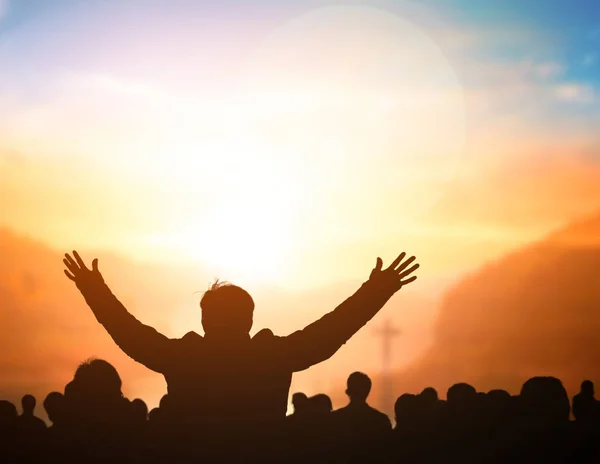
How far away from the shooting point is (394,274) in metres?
7.10

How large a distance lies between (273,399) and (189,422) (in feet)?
1.89

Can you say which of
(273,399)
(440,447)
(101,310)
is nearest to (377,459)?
(440,447)

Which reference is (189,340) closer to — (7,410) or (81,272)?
(81,272)

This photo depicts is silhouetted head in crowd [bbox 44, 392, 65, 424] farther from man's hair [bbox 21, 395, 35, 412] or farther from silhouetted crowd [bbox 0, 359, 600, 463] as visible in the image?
man's hair [bbox 21, 395, 35, 412]

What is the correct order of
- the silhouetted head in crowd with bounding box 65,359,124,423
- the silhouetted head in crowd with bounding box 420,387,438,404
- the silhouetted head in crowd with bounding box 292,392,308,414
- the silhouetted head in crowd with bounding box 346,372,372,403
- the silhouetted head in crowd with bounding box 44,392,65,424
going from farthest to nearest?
the silhouetted head in crowd with bounding box 292,392,308,414
the silhouetted head in crowd with bounding box 346,372,372,403
the silhouetted head in crowd with bounding box 420,387,438,404
the silhouetted head in crowd with bounding box 44,392,65,424
the silhouetted head in crowd with bounding box 65,359,124,423

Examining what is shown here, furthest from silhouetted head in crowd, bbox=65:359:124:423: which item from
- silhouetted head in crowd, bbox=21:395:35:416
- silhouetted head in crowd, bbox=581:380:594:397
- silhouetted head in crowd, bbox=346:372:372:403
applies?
silhouetted head in crowd, bbox=581:380:594:397

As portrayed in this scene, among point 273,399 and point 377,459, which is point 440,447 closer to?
point 377,459

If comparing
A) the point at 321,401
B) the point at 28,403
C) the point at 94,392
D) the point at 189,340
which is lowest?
the point at 94,392

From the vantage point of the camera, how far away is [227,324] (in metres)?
6.82

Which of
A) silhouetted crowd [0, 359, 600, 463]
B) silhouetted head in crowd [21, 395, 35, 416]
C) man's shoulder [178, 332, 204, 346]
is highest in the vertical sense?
silhouetted head in crowd [21, 395, 35, 416]

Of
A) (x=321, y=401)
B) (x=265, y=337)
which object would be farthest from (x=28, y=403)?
(x=265, y=337)

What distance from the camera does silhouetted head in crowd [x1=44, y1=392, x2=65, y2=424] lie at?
759 centimetres

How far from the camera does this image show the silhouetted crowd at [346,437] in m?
6.29

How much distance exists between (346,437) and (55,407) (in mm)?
2595
